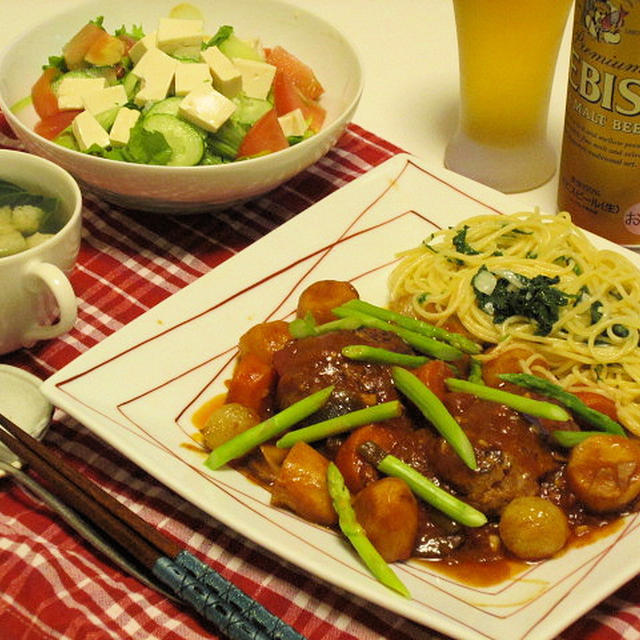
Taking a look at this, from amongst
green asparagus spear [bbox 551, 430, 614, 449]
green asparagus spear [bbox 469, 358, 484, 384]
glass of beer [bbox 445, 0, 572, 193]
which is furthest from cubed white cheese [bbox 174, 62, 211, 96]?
green asparagus spear [bbox 551, 430, 614, 449]

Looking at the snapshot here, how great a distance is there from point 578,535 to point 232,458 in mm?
745

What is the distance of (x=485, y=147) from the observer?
10.4 feet

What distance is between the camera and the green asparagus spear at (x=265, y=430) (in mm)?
2086

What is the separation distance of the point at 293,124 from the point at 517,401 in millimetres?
1292

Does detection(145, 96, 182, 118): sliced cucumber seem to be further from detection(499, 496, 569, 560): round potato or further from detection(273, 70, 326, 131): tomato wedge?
detection(499, 496, 569, 560): round potato

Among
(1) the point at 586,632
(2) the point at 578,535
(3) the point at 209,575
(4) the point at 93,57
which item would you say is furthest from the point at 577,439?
(4) the point at 93,57

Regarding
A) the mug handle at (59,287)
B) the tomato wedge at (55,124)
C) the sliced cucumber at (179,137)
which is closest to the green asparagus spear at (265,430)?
the mug handle at (59,287)

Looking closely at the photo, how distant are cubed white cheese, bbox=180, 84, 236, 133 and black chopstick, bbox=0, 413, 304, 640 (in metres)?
1.13

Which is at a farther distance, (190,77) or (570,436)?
(190,77)

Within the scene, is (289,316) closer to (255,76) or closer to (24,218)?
(24,218)

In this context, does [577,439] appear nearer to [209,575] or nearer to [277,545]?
[277,545]

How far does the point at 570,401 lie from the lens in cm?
217

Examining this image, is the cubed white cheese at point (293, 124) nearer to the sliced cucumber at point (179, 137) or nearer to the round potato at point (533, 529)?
the sliced cucumber at point (179, 137)

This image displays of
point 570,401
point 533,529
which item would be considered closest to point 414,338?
point 570,401
